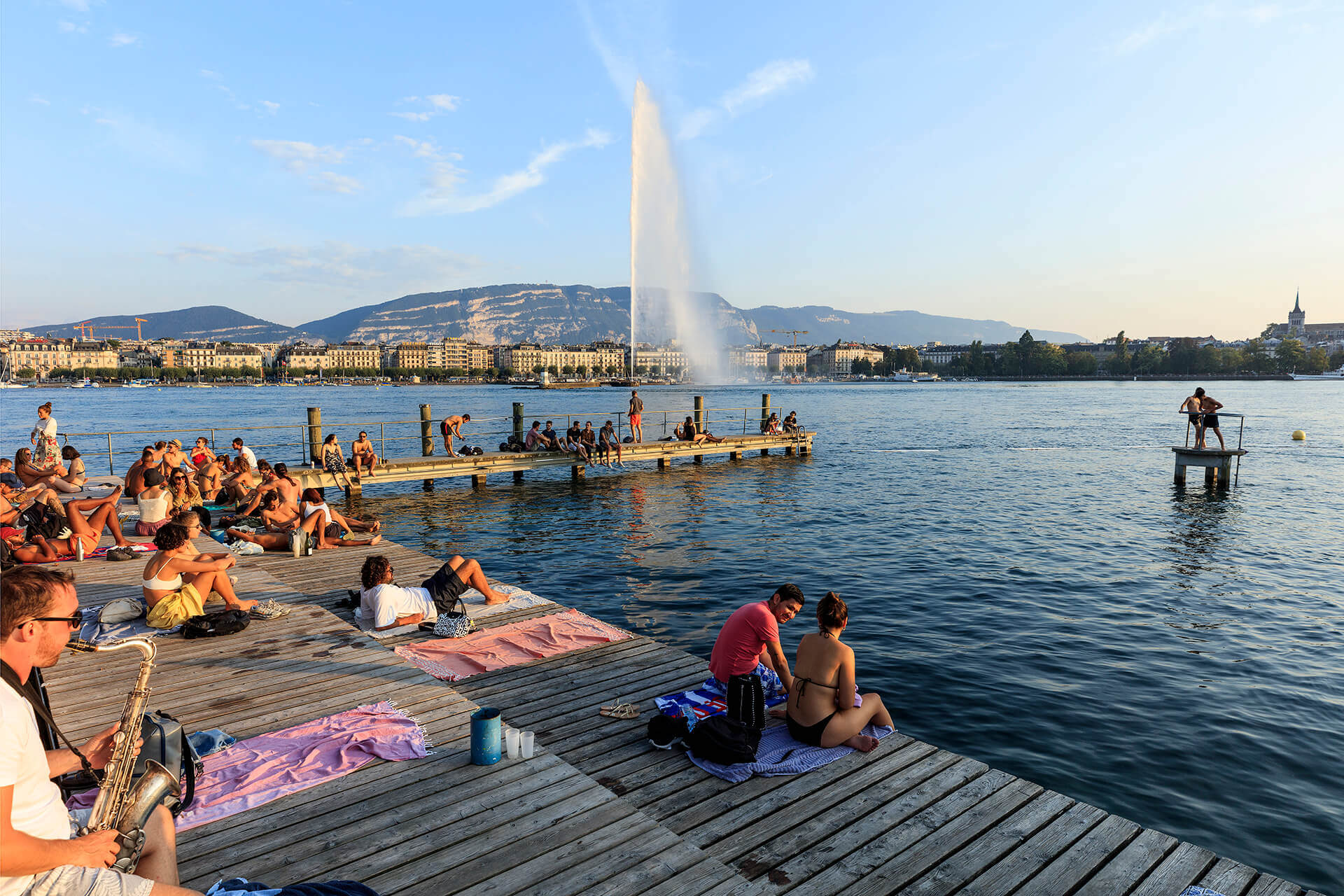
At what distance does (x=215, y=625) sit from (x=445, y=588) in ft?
8.57

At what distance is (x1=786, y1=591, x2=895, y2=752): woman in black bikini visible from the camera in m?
6.28

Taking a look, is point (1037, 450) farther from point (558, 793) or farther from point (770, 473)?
point (558, 793)

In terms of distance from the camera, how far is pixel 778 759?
6035 millimetres

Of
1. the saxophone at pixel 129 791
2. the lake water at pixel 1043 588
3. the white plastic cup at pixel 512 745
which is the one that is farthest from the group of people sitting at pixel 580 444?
the saxophone at pixel 129 791

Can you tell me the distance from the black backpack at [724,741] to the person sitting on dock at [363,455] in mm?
20426

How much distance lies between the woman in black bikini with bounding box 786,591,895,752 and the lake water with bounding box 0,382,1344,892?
114 inches

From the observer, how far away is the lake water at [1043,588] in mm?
8148

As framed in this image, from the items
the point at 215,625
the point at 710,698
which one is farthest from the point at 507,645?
the point at 215,625

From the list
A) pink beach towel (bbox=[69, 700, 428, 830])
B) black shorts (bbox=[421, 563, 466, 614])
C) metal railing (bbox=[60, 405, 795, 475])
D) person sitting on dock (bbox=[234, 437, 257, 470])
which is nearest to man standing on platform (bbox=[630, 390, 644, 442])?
metal railing (bbox=[60, 405, 795, 475])

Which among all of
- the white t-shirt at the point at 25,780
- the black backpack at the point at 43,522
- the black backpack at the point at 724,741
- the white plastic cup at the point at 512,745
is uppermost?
the white t-shirt at the point at 25,780

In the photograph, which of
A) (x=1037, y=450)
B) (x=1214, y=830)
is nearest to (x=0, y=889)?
(x=1214, y=830)

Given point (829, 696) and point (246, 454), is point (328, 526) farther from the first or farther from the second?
point (829, 696)

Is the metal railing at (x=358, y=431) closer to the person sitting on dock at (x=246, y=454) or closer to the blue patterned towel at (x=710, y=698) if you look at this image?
the person sitting on dock at (x=246, y=454)

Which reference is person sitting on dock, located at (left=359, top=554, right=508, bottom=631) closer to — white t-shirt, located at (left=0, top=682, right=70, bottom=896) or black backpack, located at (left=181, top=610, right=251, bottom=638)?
black backpack, located at (left=181, top=610, right=251, bottom=638)
